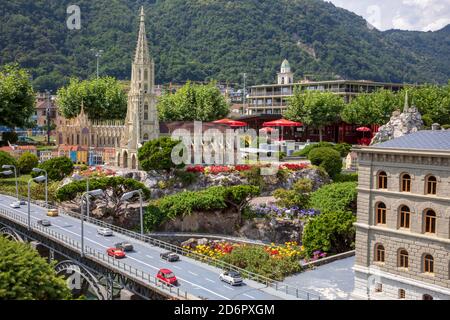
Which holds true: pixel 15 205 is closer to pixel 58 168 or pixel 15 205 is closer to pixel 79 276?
pixel 58 168

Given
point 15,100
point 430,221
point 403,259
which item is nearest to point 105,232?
point 403,259

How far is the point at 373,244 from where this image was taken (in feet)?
144

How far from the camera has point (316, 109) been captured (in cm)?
11094

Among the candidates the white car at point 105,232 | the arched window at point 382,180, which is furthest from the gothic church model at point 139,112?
the arched window at point 382,180

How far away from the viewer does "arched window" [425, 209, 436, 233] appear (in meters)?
40.8

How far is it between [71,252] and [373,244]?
26.5m

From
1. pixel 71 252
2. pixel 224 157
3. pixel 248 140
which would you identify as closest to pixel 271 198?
pixel 224 157

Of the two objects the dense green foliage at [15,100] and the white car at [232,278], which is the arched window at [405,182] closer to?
the white car at [232,278]

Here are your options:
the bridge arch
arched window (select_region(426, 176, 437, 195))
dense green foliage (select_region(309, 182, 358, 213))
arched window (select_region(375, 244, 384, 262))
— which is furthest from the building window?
dense green foliage (select_region(309, 182, 358, 213))

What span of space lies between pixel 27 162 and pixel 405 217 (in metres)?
63.7

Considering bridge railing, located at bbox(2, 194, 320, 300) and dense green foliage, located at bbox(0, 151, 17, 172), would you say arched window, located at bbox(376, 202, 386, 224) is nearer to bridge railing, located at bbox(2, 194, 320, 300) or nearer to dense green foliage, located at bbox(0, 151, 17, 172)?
bridge railing, located at bbox(2, 194, 320, 300)
